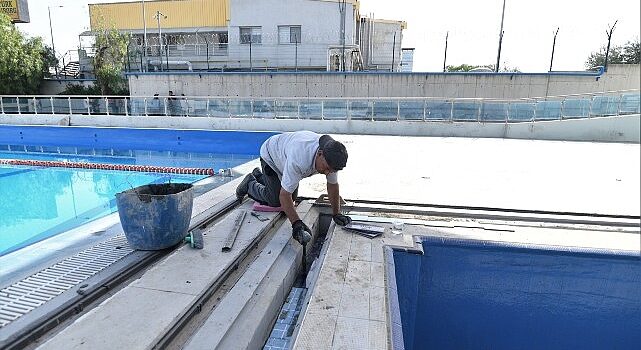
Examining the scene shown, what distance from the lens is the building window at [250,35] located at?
25016 millimetres

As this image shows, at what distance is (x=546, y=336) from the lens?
312 cm

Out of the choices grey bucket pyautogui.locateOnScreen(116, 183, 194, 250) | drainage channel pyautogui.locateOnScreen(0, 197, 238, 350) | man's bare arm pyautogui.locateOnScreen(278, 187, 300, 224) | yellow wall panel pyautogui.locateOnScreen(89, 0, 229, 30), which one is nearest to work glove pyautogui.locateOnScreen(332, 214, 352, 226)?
man's bare arm pyautogui.locateOnScreen(278, 187, 300, 224)

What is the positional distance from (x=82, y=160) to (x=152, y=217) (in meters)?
9.92

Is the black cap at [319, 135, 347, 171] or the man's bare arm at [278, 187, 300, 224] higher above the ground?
the black cap at [319, 135, 347, 171]

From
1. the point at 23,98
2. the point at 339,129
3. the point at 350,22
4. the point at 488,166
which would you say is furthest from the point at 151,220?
the point at 350,22

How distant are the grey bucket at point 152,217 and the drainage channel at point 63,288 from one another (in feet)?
0.29

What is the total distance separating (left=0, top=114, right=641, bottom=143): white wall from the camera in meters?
10.1

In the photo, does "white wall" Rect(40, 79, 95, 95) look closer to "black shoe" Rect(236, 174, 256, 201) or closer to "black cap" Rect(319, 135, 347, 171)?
"black shoe" Rect(236, 174, 256, 201)

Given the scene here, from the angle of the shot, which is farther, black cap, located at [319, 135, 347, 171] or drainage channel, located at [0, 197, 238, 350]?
black cap, located at [319, 135, 347, 171]

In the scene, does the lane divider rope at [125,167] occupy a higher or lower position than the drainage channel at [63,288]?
lower

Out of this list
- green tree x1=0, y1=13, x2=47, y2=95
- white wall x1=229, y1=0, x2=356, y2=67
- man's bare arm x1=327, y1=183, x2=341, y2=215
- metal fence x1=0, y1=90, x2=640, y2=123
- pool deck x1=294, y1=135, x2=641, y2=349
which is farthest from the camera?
white wall x1=229, y1=0, x2=356, y2=67

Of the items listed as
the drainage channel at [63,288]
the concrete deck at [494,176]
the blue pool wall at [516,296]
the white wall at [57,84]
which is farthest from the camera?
the white wall at [57,84]

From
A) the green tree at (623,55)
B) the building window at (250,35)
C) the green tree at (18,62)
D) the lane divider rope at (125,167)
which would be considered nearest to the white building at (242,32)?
→ the building window at (250,35)

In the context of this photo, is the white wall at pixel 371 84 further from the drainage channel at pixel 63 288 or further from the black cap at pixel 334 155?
the drainage channel at pixel 63 288
